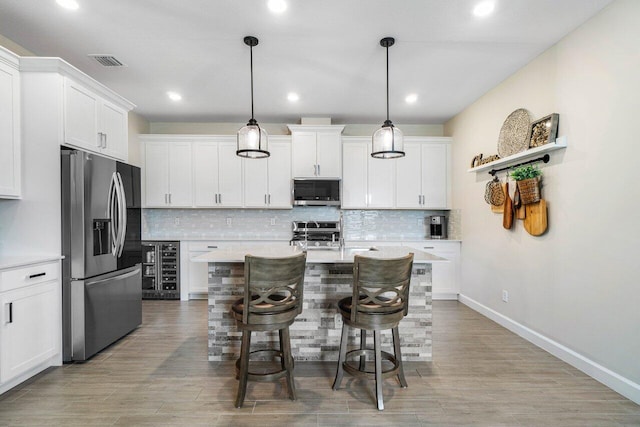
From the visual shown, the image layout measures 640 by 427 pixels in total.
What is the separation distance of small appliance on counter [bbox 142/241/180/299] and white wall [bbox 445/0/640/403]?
430 centimetres

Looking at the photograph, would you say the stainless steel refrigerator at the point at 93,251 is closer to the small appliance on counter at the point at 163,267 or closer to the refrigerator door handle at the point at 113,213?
the refrigerator door handle at the point at 113,213

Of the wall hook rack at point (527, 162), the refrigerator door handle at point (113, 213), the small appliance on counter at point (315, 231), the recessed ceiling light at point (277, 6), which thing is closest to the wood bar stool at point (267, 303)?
the refrigerator door handle at point (113, 213)

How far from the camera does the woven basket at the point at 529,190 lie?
296 cm

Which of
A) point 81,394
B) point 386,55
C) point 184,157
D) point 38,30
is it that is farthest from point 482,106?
point 81,394

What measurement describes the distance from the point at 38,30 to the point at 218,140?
2.45m

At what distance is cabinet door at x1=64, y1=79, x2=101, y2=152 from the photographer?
2676 millimetres

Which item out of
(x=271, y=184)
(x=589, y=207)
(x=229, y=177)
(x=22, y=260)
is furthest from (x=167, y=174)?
(x=589, y=207)

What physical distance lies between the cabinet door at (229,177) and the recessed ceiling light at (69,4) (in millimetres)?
2634

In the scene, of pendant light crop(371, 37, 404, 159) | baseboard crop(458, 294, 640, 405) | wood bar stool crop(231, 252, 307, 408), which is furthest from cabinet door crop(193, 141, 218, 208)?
baseboard crop(458, 294, 640, 405)

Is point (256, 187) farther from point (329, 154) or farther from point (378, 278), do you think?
point (378, 278)

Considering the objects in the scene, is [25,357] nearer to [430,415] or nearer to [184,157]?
[430,415]

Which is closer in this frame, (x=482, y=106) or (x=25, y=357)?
(x=25, y=357)

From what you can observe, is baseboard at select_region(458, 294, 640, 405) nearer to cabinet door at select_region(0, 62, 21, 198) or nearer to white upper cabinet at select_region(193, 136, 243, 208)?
white upper cabinet at select_region(193, 136, 243, 208)

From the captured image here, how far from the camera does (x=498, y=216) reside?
3.71 metres
